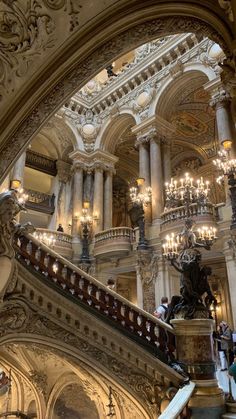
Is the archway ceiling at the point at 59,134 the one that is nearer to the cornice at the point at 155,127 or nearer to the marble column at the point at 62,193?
the marble column at the point at 62,193

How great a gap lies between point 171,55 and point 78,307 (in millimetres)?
12855

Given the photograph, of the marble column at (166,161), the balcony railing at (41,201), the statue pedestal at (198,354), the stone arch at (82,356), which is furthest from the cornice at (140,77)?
the stone arch at (82,356)

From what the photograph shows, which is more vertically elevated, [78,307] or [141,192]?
[141,192]

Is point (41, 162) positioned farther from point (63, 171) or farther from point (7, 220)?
point (7, 220)

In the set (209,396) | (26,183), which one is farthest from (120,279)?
(209,396)

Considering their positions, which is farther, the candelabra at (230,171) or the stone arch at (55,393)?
the candelabra at (230,171)

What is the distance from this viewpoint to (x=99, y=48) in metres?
4.38

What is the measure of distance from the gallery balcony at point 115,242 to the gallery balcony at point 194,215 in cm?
A: 211

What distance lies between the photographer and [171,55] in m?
15.5

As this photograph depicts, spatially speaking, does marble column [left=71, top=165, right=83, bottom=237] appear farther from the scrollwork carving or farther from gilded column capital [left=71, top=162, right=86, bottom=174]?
the scrollwork carving

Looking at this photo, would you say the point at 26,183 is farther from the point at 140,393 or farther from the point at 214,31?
the point at 214,31

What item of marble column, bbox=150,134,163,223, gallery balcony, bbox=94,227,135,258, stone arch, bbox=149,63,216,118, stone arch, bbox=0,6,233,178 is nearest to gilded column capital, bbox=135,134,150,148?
marble column, bbox=150,134,163,223

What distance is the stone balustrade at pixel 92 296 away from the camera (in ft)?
20.5

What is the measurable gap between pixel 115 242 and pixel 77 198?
3950 millimetres
